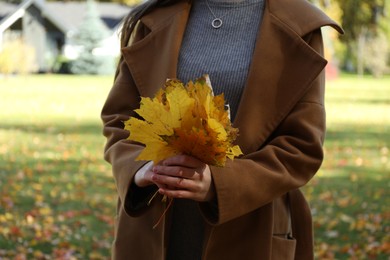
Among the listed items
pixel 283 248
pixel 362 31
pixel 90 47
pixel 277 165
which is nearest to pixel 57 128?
pixel 283 248

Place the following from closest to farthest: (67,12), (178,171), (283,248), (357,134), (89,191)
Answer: (178,171) → (283,248) → (89,191) → (357,134) → (67,12)

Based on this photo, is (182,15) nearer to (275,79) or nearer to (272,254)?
(275,79)

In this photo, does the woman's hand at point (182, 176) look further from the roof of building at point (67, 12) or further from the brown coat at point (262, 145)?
the roof of building at point (67, 12)

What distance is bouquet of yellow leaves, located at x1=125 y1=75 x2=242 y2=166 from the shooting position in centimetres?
214

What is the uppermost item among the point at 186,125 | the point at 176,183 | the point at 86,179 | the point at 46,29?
the point at 186,125

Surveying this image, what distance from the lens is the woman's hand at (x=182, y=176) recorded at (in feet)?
7.39

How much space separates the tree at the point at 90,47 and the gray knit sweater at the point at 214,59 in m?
49.2

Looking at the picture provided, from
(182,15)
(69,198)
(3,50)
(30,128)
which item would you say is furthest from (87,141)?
(3,50)

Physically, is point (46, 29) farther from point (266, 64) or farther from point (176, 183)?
point (176, 183)

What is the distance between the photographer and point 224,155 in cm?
219

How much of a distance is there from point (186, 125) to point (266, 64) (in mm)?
579

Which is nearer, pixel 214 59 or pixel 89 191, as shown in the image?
pixel 214 59

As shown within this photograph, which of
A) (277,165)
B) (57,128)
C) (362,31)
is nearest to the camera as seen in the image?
(277,165)

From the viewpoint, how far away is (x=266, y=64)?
2.64 metres
